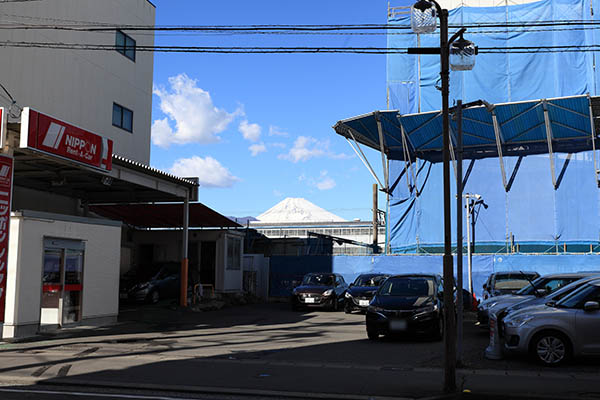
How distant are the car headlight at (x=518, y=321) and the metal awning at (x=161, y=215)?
17913 mm

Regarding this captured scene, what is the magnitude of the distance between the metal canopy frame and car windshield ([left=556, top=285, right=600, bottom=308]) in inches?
818

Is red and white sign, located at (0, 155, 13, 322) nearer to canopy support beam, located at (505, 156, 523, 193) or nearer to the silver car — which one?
the silver car

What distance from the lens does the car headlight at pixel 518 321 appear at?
11266 millimetres

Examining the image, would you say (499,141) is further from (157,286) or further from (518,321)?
(518,321)

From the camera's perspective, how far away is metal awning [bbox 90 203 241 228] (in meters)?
28.2

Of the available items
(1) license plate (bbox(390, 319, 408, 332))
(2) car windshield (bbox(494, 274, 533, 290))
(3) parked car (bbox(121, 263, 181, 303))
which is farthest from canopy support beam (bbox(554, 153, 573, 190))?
(1) license plate (bbox(390, 319, 408, 332))

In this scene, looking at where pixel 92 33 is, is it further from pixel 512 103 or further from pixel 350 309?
pixel 512 103

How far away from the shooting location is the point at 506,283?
19.5 m

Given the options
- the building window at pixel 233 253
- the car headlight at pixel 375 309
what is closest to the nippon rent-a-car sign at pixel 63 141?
the car headlight at pixel 375 309

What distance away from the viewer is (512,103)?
31906mm

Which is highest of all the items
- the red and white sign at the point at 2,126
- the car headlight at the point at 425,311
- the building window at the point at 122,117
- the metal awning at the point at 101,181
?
the building window at the point at 122,117

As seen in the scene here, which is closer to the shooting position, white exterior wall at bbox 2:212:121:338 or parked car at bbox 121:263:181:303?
white exterior wall at bbox 2:212:121:338

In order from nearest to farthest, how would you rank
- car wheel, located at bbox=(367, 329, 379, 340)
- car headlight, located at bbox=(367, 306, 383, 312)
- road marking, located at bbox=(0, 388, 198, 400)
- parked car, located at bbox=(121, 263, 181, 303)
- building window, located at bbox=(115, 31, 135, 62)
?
road marking, located at bbox=(0, 388, 198, 400) → car headlight, located at bbox=(367, 306, 383, 312) → car wheel, located at bbox=(367, 329, 379, 340) → parked car, located at bbox=(121, 263, 181, 303) → building window, located at bbox=(115, 31, 135, 62)

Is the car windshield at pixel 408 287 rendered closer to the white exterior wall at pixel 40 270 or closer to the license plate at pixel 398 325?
the license plate at pixel 398 325
